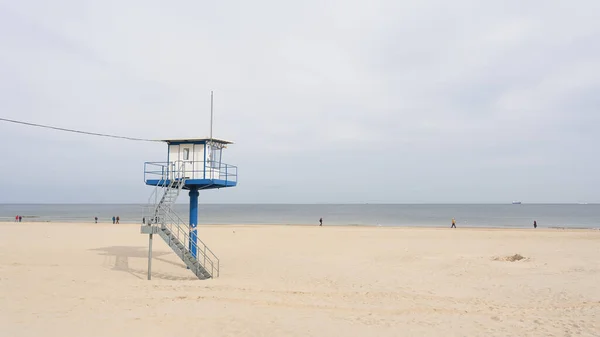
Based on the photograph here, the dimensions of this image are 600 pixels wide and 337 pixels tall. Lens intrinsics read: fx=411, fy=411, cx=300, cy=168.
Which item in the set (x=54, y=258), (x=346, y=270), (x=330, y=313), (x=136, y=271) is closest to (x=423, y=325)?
(x=330, y=313)

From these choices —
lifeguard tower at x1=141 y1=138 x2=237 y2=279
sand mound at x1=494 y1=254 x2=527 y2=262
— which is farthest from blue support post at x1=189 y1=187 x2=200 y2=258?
sand mound at x1=494 y1=254 x2=527 y2=262

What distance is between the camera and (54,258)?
23188 mm

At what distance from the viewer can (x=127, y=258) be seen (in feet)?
77.6

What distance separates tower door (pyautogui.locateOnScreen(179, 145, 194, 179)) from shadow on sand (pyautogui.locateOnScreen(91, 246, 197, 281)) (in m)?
4.72

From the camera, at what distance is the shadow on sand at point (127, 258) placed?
61.7 ft

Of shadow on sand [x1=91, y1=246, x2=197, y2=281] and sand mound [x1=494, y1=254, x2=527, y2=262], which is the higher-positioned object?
sand mound [x1=494, y1=254, x2=527, y2=262]

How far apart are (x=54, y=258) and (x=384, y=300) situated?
19.2m

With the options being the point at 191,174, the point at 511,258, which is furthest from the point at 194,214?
the point at 511,258

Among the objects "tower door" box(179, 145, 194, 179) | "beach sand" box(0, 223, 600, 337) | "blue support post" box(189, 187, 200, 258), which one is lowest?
"beach sand" box(0, 223, 600, 337)

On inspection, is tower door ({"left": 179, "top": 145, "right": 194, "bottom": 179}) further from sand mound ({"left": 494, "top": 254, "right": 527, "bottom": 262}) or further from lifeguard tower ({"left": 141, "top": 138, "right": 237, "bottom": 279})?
sand mound ({"left": 494, "top": 254, "right": 527, "bottom": 262})

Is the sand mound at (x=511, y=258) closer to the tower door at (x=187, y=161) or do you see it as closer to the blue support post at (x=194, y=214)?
the blue support post at (x=194, y=214)

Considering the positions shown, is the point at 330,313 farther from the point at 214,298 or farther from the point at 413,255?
the point at 413,255

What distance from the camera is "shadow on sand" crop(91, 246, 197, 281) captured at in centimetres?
1882

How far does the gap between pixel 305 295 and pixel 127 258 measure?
13651 millimetres
